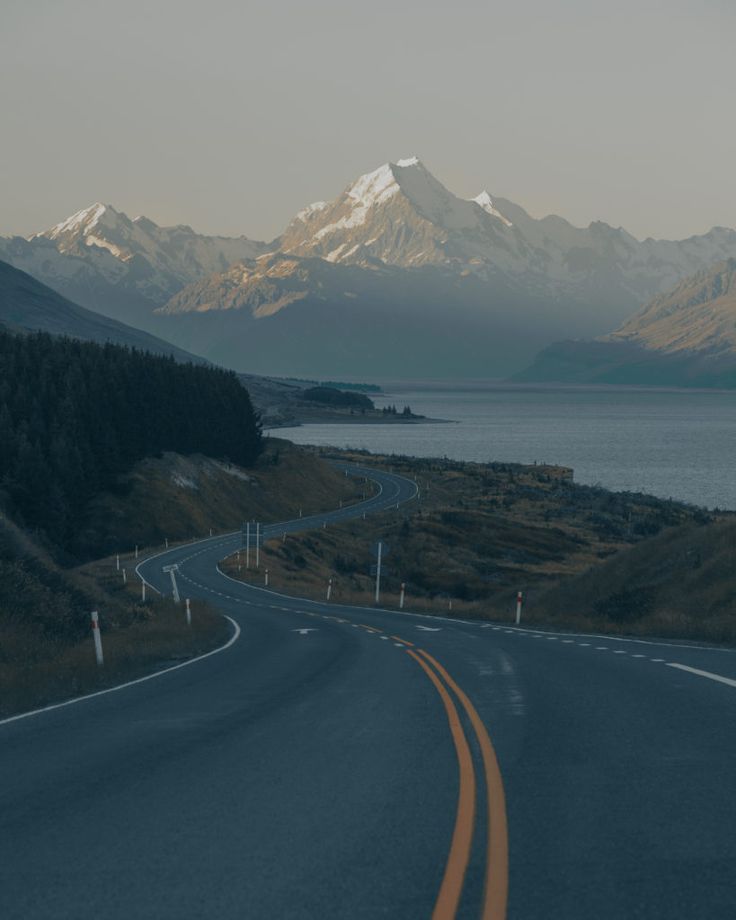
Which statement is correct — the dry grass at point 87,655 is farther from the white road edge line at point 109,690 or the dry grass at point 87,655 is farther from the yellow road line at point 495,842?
the yellow road line at point 495,842

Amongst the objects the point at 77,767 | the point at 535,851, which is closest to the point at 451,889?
the point at 535,851

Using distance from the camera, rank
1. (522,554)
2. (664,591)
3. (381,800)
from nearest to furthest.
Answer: (381,800) < (664,591) < (522,554)

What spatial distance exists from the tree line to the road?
57.3 meters

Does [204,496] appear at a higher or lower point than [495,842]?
lower

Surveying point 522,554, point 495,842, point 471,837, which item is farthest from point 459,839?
point 522,554

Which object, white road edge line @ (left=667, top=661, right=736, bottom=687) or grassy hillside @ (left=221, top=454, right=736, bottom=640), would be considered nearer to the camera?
white road edge line @ (left=667, top=661, right=736, bottom=687)

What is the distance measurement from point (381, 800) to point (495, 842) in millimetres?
1590

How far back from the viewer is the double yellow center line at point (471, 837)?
7.39 metres

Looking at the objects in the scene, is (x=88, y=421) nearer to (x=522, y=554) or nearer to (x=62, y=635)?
(x=522, y=554)

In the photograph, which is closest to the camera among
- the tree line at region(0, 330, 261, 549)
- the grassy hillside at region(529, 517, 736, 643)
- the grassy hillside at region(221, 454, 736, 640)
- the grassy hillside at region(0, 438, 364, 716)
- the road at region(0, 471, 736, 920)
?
the road at region(0, 471, 736, 920)

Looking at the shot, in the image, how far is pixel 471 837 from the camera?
8.82 m

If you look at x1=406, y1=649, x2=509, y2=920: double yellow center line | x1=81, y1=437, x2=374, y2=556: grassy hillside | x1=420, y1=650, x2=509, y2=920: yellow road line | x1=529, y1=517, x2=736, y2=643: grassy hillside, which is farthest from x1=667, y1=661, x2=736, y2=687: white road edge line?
x1=81, y1=437, x2=374, y2=556: grassy hillside

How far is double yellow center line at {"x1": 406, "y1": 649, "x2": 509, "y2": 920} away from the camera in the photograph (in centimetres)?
739

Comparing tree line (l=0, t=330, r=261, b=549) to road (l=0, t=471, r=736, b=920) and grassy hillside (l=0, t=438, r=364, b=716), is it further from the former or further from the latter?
road (l=0, t=471, r=736, b=920)
